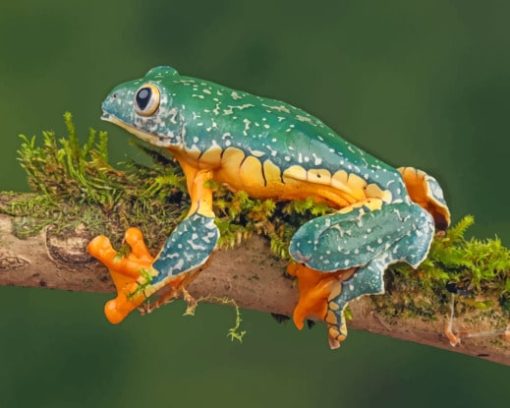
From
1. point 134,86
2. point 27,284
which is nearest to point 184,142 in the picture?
point 134,86

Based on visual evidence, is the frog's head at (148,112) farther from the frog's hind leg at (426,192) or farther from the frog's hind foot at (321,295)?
the frog's hind leg at (426,192)

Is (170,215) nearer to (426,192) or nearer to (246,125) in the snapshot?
(246,125)

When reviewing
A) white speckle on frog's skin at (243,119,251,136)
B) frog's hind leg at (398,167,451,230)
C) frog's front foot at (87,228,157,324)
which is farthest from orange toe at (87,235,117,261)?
frog's hind leg at (398,167,451,230)

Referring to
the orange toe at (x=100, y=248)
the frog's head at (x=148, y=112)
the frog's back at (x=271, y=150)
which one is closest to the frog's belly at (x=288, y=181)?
the frog's back at (x=271, y=150)

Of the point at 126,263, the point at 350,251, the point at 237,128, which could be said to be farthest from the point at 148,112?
the point at 350,251

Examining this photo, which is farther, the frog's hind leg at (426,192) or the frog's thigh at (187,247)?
the frog's hind leg at (426,192)

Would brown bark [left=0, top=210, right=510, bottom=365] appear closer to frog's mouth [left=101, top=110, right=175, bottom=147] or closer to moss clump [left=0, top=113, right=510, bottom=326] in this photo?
moss clump [left=0, top=113, right=510, bottom=326]
